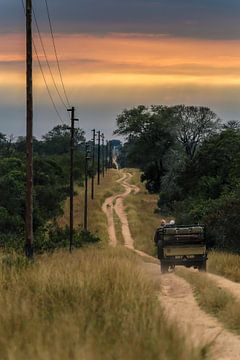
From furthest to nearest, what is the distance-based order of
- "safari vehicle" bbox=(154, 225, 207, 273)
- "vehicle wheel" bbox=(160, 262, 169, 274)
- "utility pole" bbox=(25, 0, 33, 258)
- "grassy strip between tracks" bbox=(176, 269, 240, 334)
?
"safari vehicle" bbox=(154, 225, 207, 273) → "vehicle wheel" bbox=(160, 262, 169, 274) → "utility pole" bbox=(25, 0, 33, 258) → "grassy strip between tracks" bbox=(176, 269, 240, 334)

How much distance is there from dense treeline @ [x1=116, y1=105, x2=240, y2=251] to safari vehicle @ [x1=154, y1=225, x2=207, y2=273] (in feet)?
37.1

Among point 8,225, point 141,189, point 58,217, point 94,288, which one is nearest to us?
point 94,288

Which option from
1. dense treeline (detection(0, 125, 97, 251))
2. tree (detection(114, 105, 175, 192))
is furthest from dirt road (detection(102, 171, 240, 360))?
tree (detection(114, 105, 175, 192))

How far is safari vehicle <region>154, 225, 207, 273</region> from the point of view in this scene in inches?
911

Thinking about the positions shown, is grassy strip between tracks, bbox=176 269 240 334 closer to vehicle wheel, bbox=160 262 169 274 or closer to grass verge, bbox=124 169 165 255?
vehicle wheel, bbox=160 262 169 274

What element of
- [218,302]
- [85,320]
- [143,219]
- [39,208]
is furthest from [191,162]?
[85,320]

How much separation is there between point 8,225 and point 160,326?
36944 millimetres

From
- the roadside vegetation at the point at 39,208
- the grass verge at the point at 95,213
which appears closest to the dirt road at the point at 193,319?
the roadside vegetation at the point at 39,208

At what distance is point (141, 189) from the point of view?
9862 cm

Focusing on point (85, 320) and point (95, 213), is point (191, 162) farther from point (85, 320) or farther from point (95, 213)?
point (85, 320)

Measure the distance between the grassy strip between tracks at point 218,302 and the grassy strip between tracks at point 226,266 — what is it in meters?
5.08

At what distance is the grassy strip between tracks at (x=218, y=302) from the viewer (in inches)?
474

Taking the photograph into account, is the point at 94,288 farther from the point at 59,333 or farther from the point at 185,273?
the point at 185,273

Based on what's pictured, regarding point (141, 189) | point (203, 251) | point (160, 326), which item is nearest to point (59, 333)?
point (160, 326)
